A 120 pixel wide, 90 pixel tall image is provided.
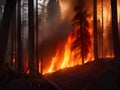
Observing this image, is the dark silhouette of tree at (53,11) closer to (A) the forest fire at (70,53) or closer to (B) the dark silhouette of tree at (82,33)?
(A) the forest fire at (70,53)

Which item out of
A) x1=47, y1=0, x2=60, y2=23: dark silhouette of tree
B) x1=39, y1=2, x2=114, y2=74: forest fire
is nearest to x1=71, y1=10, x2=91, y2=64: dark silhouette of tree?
x1=39, y1=2, x2=114, y2=74: forest fire

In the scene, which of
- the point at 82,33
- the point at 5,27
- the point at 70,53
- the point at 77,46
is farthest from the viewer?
the point at 70,53

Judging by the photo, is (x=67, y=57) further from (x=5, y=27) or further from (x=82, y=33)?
(x=5, y=27)

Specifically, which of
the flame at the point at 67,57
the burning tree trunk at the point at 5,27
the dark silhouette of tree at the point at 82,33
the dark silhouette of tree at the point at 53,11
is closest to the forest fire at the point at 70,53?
the flame at the point at 67,57

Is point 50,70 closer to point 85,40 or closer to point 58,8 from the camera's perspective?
point 85,40

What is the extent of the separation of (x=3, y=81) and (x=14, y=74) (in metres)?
1.05

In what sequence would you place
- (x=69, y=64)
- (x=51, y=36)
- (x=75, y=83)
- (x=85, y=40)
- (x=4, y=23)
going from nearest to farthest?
(x=4, y=23) → (x=75, y=83) → (x=85, y=40) → (x=69, y=64) → (x=51, y=36)

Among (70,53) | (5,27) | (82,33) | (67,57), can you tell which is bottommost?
(67,57)

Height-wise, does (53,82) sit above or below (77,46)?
below

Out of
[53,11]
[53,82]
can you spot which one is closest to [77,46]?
[53,11]

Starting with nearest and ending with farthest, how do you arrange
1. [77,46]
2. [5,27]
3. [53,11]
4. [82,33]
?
[5,27] → [82,33] → [77,46] → [53,11]

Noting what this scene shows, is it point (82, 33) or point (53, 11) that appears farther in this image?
point (53, 11)

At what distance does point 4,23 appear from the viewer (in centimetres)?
1848

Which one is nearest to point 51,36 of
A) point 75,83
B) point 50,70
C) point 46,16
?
point 46,16
